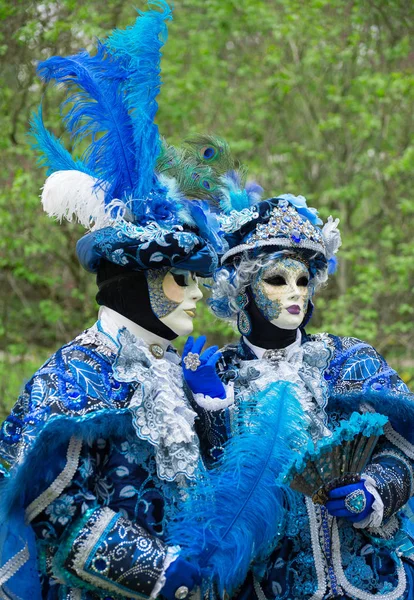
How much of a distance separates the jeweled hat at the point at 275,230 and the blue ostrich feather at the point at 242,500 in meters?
0.78

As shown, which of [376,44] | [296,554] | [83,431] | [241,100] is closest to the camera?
[83,431]

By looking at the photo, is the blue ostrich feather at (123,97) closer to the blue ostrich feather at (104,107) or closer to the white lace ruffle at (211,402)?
the blue ostrich feather at (104,107)

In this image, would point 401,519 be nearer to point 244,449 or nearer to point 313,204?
point 244,449

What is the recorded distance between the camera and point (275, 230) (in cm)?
339

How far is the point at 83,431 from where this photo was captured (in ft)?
8.56

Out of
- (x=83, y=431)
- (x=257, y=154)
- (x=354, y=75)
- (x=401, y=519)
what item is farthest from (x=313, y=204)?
(x=83, y=431)

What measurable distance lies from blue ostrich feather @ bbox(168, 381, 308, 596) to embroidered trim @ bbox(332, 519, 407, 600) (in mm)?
406

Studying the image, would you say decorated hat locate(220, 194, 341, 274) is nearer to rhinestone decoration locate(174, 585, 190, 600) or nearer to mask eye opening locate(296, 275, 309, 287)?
mask eye opening locate(296, 275, 309, 287)

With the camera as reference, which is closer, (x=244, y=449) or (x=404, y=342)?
(x=244, y=449)

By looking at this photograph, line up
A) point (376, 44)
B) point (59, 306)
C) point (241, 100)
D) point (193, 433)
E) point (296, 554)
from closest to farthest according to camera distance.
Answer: point (193, 433)
point (296, 554)
point (59, 306)
point (376, 44)
point (241, 100)

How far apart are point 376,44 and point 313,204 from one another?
1.55 meters

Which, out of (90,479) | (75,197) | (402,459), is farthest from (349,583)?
(75,197)

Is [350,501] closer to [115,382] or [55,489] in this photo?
[115,382]

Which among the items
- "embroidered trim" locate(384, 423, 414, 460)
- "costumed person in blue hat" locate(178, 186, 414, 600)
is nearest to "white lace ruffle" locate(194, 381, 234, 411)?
"costumed person in blue hat" locate(178, 186, 414, 600)
